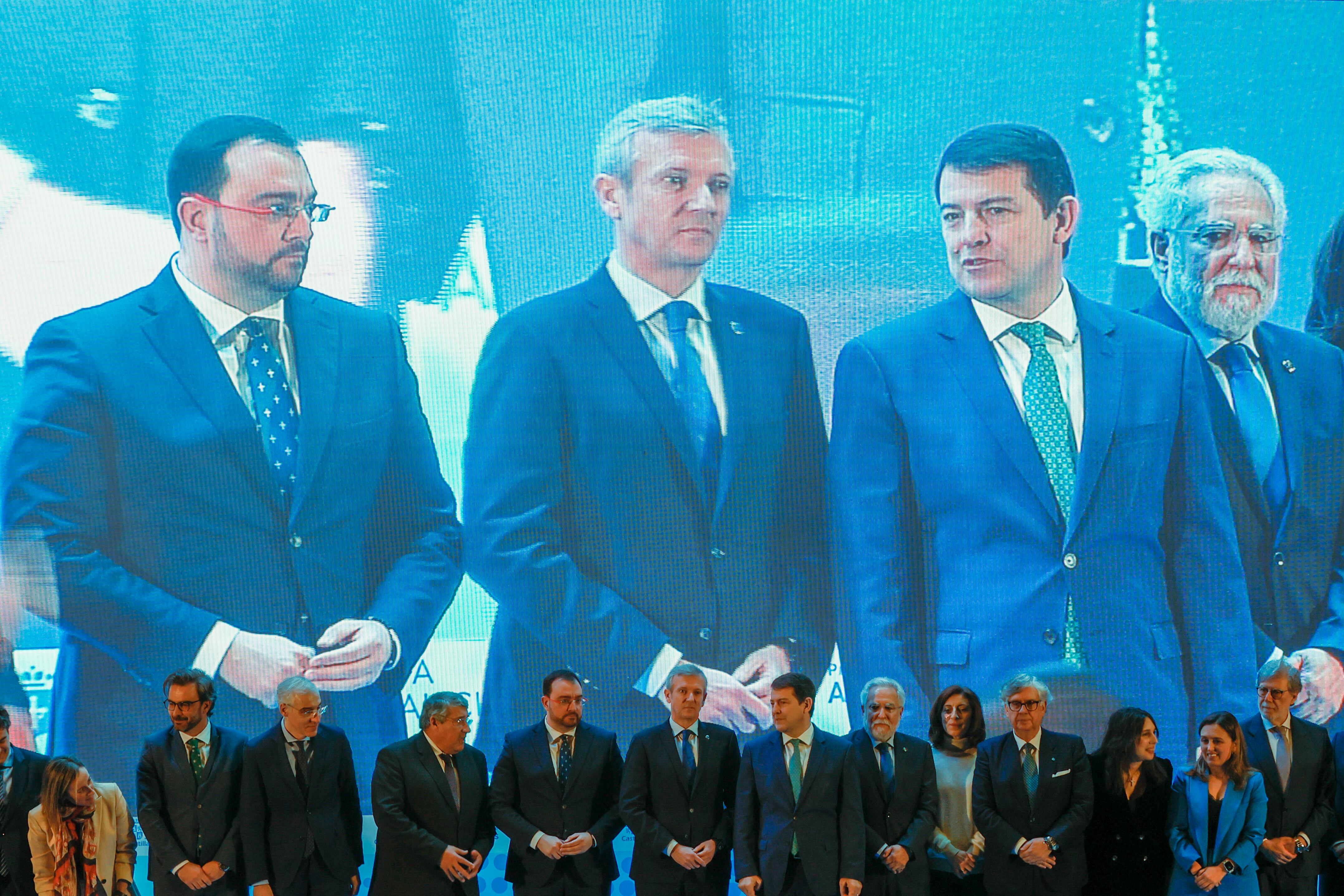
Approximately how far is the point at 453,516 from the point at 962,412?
6.71 ft

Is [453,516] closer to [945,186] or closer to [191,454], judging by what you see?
[191,454]

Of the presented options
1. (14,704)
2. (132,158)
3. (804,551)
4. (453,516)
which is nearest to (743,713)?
(804,551)

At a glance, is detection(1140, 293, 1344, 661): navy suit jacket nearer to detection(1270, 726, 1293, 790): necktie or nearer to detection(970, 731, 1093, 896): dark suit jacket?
detection(1270, 726, 1293, 790): necktie

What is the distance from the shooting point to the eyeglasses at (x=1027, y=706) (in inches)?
170

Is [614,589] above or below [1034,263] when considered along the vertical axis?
below

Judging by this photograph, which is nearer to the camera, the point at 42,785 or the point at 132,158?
the point at 42,785

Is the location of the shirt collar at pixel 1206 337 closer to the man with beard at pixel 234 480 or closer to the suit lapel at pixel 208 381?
the man with beard at pixel 234 480

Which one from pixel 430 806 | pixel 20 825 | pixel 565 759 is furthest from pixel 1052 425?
pixel 20 825

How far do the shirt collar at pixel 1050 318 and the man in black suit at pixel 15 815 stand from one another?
12.4 ft

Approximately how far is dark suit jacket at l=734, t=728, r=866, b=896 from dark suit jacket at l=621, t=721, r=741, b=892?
0.31 ft

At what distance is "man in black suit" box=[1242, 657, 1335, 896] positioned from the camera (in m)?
4.33

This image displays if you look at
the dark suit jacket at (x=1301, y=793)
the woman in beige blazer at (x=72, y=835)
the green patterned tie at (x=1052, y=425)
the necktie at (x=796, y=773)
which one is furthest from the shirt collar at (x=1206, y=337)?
the woman in beige blazer at (x=72, y=835)

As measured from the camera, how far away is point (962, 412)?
17.6 feet

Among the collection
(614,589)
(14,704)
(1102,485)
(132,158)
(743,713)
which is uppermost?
(132,158)
